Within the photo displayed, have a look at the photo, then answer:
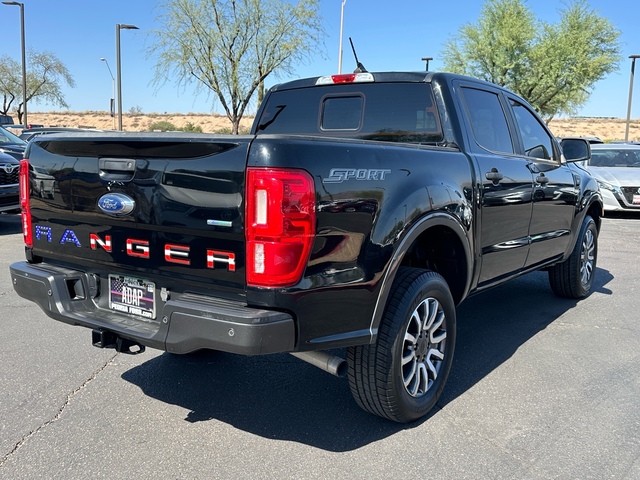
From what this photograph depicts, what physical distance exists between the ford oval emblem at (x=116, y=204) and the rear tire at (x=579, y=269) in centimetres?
442

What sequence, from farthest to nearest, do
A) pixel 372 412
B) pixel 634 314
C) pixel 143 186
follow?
1. pixel 634 314
2. pixel 372 412
3. pixel 143 186

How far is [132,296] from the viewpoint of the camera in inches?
118

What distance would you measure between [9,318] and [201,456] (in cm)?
302

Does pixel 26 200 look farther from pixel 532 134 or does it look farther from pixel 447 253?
pixel 532 134

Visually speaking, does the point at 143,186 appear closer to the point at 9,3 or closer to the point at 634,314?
the point at 634,314

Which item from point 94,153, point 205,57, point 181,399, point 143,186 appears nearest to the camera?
point 143,186

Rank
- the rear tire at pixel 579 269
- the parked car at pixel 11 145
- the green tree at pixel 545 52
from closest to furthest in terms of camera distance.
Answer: the rear tire at pixel 579 269
the parked car at pixel 11 145
the green tree at pixel 545 52

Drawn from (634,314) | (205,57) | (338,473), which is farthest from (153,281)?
(205,57)

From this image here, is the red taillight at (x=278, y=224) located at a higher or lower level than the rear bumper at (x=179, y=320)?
higher

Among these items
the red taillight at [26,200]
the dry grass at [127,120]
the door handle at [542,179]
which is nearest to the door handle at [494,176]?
the door handle at [542,179]

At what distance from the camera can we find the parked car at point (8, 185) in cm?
952

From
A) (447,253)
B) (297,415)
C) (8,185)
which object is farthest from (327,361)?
(8,185)

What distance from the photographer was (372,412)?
3221 mm

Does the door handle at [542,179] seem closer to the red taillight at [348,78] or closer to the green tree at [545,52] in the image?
the red taillight at [348,78]
